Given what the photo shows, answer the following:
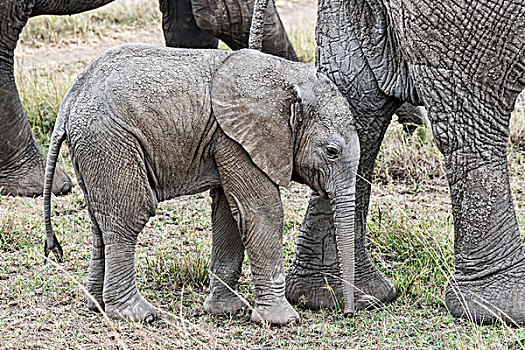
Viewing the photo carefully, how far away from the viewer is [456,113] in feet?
12.5

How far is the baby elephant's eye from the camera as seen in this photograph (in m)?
3.83

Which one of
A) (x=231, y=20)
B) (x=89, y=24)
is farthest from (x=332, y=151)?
(x=89, y=24)

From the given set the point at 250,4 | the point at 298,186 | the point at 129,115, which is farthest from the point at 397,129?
the point at 129,115

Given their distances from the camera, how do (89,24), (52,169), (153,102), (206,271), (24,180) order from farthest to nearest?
(89,24), (24,180), (206,271), (52,169), (153,102)

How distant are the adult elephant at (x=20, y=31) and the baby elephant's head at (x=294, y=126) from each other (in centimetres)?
183

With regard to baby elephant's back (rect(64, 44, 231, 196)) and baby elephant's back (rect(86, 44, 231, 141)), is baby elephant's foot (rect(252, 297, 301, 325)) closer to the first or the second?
baby elephant's back (rect(64, 44, 231, 196))

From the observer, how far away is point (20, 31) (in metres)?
5.82

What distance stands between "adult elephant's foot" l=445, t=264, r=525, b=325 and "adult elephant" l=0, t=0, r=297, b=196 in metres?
2.45

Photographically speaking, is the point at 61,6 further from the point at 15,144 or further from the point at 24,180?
the point at 24,180

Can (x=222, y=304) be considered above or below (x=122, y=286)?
below

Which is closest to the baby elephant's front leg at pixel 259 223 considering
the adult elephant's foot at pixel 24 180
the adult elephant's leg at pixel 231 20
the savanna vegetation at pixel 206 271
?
the savanna vegetation at pixel 206 271

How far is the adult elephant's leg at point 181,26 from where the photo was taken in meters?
6.29

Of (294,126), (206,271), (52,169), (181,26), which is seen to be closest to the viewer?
(294,126)

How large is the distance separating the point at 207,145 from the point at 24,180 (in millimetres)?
2469
